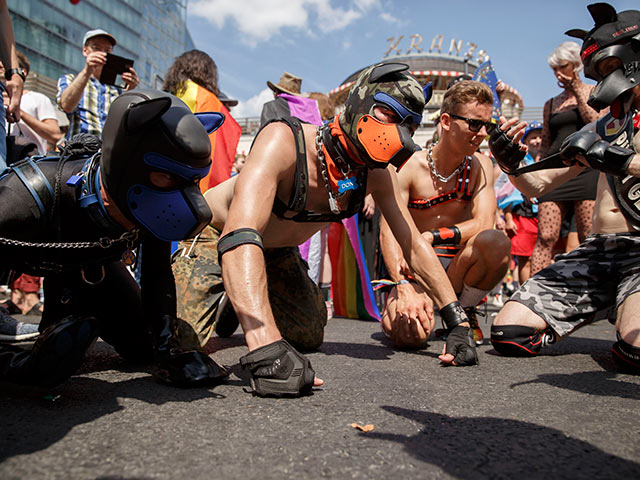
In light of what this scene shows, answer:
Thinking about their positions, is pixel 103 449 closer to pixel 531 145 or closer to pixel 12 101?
pixel 12 101

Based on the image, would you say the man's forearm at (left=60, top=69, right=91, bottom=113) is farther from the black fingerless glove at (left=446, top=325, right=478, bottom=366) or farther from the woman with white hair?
the woman with white hair

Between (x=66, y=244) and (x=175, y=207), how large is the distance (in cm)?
42

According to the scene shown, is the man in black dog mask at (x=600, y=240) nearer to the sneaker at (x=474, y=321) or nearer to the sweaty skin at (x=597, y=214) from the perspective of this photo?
the sweaty skin at (x=597, y=214)

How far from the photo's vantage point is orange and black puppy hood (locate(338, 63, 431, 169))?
198 centimetres

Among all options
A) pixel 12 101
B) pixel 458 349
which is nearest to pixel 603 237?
pixel 458 349

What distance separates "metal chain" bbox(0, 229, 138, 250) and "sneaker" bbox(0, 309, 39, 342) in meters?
0.93

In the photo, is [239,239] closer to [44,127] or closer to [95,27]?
[44,127]

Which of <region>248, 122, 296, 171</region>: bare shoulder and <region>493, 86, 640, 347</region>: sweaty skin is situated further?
<region>493, 86, 640, 347</region>: sweaty skin

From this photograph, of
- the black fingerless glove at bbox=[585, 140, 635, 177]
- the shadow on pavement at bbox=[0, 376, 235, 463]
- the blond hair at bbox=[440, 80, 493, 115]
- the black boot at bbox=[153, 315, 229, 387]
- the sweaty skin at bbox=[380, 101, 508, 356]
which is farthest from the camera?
the blond hair at bbox=[440, 80, 493, 115]

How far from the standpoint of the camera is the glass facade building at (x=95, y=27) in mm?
23984

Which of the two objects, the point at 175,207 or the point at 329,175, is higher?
the point at 329,175

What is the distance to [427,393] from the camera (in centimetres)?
173

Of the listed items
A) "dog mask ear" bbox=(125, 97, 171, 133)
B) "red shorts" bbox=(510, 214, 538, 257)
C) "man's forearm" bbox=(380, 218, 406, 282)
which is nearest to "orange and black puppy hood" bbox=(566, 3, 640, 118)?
"man's forearm" bbox=(380, 218, 406, 282)

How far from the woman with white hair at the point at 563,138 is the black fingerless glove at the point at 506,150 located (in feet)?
5.68
